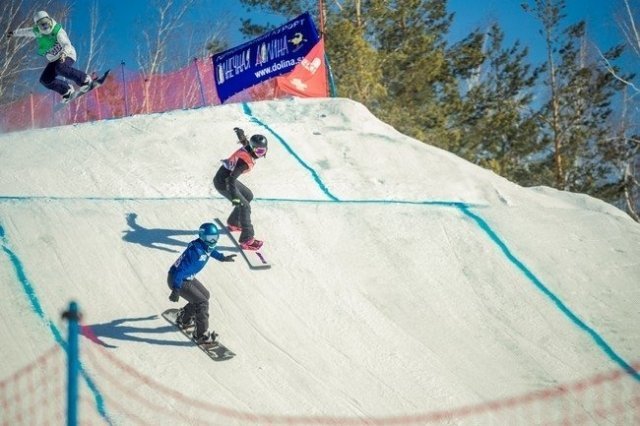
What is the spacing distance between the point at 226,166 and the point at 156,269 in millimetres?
1604

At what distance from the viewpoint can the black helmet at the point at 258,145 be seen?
20.1 ft

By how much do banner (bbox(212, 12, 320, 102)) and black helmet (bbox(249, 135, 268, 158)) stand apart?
20.3 feet

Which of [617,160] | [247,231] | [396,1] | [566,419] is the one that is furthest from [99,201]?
[617,160]

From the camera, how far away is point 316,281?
595 cm

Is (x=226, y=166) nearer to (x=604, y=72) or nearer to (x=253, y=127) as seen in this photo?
(x=253, y=127)

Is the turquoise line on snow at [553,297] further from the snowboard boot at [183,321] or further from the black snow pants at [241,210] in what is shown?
the snowboard boot at [183,321]

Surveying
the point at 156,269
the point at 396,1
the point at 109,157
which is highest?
the point at 396,1

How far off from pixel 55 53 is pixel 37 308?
4747 mm

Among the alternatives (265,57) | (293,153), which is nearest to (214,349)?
(293,153)

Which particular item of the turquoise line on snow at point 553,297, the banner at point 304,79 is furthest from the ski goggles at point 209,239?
the banner at point 304,79

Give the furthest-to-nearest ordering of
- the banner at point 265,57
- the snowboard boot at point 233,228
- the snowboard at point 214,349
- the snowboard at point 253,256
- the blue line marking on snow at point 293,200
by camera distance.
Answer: the banner at point 265,57, the blue line marking on snow at point 293,200, the snowboard boot at point 233,228, the snowboard at point 253,256, the snowboard at point 214,349

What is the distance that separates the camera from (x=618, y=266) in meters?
6.45

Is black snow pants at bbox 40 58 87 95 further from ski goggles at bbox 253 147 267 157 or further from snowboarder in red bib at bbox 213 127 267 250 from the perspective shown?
ski goggles at bbox 253 147 267 157

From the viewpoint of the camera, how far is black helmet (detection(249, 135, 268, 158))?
20.1 feet
